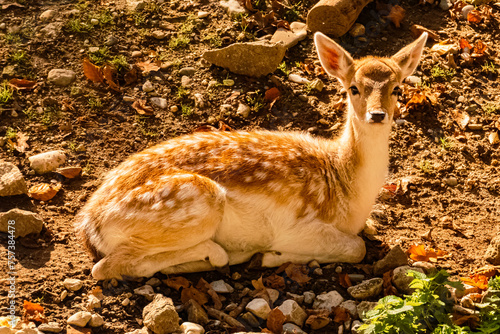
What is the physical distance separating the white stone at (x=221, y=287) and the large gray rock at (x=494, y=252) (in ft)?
7.19

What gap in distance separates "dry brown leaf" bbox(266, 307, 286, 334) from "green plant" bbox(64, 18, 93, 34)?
4337mm

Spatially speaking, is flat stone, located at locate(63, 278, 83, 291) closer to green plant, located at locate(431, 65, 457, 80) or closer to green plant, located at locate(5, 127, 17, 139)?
green plant, located at locate(5, 127, 17, 139)

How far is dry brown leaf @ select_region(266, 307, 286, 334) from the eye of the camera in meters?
4.43

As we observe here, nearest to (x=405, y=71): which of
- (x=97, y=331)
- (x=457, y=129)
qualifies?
(x=457, y=129)

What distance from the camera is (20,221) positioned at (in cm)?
497

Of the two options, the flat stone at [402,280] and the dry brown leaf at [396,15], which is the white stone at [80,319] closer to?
the flat stone at [402,280]

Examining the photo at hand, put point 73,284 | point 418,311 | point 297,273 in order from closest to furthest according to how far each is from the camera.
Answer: point 418,311 → point 73,284 → point 297,273

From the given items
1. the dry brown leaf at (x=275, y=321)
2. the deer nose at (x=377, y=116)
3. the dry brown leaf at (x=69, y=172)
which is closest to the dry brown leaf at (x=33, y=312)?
the dry brown leaf at (x=275, y=321)

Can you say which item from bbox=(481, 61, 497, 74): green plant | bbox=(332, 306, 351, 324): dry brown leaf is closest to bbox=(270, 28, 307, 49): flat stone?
bbox=(481, 61, 497, 74): green plant

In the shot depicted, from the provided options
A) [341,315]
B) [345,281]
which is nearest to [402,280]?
[345,281]

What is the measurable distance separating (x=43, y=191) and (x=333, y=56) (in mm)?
2940

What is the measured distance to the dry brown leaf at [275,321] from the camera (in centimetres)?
443

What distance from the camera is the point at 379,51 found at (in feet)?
23.7

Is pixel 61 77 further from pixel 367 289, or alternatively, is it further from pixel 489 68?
pixel 489 68
